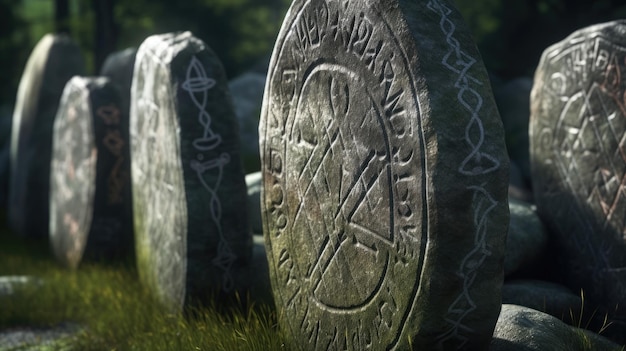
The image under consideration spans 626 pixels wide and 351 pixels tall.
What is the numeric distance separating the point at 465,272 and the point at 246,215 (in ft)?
6.29

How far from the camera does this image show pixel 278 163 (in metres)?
3.88

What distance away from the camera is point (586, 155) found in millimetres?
4367

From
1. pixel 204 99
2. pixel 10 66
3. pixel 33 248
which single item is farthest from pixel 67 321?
pixel 10 66

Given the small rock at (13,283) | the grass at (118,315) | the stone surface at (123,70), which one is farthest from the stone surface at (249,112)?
the small rock at (13,283)

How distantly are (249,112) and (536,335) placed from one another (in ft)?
22.9

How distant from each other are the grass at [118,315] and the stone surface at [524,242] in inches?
51.8

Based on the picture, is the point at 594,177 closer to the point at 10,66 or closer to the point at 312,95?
the point at 312,95

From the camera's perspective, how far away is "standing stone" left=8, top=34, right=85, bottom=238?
26.5 ft

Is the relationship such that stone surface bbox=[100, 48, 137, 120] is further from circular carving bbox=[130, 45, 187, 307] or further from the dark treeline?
the dark treeline

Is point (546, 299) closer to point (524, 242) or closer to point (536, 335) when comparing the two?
point (524, 242)

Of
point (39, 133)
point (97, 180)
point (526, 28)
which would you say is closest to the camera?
point (97, 180)

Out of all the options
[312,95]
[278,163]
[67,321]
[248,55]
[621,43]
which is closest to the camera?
[312,95]

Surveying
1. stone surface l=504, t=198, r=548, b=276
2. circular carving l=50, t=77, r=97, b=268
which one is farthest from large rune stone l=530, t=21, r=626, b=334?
circular carving l=50, t=77, r=97, b=268

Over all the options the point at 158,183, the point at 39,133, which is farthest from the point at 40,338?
the point at 39,133
